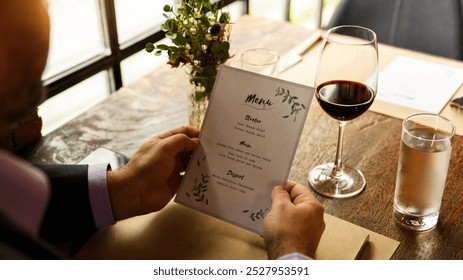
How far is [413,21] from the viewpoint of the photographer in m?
1.96

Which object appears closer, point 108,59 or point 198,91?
point 198,91

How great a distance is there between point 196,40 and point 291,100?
24 centimetres

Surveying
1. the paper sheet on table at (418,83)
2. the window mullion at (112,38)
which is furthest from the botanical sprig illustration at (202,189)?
the window mullion at (112,38)

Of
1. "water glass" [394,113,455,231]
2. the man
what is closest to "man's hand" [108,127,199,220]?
the man

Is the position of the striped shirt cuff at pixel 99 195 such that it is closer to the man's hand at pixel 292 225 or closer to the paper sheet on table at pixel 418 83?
the man's hand at pixel 292 225

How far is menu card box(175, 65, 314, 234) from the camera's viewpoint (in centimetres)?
100

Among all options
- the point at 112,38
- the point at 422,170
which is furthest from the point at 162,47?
the point at 112,38

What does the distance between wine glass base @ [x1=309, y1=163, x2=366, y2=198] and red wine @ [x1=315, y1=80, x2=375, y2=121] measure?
0.13 meters

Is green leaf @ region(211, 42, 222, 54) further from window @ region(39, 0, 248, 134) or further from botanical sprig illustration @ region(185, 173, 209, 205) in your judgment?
window @ region(39, 0, 248, 134)

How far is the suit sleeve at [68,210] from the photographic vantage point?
103cm

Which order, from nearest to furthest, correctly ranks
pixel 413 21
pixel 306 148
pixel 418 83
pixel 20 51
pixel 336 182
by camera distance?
pixel 20 51, pixel 336 182, pixel 306 148, pixel 418 83, pixel 413 21

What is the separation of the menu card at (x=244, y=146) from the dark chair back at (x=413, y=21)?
0.98 metres

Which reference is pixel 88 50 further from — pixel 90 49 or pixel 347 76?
pixel 347 76
